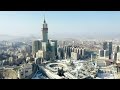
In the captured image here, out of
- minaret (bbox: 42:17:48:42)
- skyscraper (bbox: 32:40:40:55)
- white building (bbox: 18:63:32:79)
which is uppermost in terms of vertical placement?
minaret (bbox: 42:17:48:42)

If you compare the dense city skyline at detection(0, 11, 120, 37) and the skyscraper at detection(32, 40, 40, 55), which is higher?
the dense city skyline at detection(0, 11, 120, 37)

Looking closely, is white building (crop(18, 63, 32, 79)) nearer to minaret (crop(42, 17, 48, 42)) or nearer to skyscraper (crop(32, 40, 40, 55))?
skyscraper (crop(32, 40, 40, 55))

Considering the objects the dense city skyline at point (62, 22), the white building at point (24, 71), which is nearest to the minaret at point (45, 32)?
the dense city skyline at point (62, 22)

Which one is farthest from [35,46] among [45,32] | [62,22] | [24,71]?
[62,22]

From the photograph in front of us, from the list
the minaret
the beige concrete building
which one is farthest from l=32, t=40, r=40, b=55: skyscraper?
the beige concrete building

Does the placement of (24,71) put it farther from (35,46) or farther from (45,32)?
(45,32)
